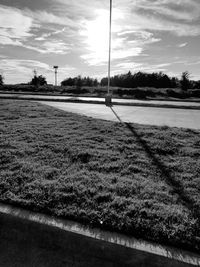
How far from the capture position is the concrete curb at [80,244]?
2107 mm

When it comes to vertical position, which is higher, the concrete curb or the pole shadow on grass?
the pole shadow on grass

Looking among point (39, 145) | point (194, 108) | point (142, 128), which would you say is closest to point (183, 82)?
point (194, 108)

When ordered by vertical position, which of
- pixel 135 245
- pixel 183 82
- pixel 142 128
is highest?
pixel 183 82

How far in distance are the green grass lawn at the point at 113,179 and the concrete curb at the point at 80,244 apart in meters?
0.12

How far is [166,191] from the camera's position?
3115 millimetres

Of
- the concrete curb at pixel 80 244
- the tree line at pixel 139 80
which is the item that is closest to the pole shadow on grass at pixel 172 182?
the concrete curb at pixel 80 244

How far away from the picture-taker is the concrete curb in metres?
2.11

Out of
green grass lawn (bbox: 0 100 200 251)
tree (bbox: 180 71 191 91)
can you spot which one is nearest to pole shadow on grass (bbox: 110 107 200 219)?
green grass lawn (bbox: 0 100 200 251)

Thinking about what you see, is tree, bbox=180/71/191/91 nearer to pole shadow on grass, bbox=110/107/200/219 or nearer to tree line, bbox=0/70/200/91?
tree line, bbox=0/70/200/91

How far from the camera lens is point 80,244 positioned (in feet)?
7.61

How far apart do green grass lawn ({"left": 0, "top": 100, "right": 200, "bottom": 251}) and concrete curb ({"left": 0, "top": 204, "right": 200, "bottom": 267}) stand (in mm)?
117

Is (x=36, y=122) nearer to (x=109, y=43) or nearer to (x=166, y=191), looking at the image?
(x=166, y=191)

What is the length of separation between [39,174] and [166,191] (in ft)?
6.24

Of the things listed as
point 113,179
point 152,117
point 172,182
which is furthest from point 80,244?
point 152,117
